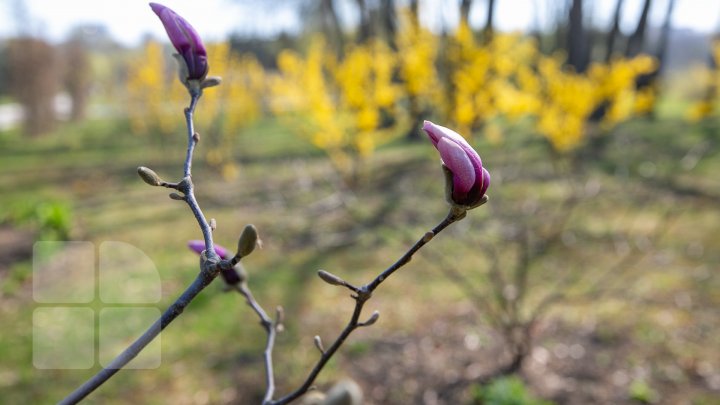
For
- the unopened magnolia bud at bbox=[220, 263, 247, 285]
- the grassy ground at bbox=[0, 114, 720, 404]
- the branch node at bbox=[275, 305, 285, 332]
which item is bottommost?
the grassy ground at bbox=[0, 114, 720, 404]

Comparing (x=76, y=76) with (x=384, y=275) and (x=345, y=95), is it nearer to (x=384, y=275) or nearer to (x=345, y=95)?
(x=345, y=95)

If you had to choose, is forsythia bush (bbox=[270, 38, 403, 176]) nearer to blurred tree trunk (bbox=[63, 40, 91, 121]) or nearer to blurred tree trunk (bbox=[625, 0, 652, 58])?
blurred tree trunk (bbox=[625, 0, 652, 58])

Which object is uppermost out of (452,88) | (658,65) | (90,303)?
(452,88)

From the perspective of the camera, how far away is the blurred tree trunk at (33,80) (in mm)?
15500

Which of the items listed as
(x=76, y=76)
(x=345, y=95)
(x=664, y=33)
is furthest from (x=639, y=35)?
(x=76, y=76)

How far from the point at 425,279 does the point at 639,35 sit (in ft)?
33.9

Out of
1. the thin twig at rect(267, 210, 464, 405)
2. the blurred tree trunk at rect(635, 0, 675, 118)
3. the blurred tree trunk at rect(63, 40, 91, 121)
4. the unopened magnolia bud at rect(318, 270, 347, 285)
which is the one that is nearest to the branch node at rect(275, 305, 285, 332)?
the thin twig at rect(267, 210, 464, 405)

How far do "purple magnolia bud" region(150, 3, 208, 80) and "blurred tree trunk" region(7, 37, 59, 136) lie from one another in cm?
1742

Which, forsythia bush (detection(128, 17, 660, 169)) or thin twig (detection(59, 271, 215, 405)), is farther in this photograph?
forsythia bush (detection(128, 17, 660, 169))

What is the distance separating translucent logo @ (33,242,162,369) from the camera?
3961 millimetres

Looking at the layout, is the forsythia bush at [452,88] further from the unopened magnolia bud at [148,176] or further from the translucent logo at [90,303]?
the unopened magnolia bud at [148,176]

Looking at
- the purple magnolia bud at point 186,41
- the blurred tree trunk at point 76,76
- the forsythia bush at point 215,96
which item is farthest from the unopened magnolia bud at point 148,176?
the blurred tree trunk at point 76,76

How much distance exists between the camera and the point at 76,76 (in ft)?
65.2

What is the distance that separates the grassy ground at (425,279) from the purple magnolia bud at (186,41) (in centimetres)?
203
